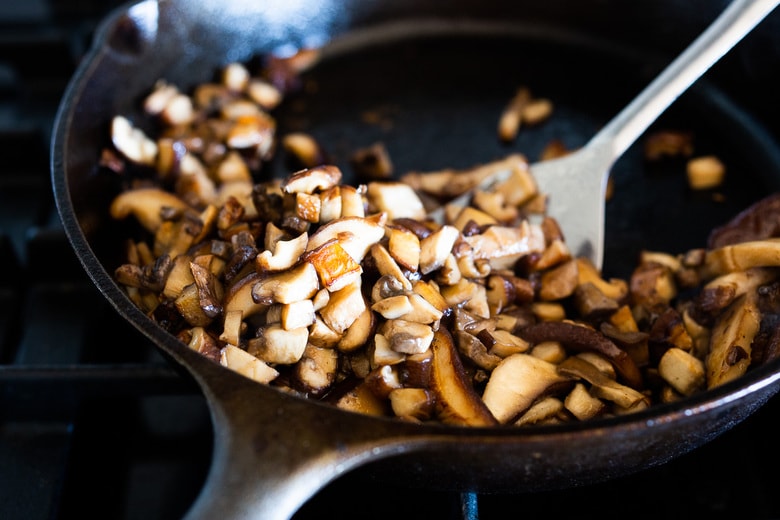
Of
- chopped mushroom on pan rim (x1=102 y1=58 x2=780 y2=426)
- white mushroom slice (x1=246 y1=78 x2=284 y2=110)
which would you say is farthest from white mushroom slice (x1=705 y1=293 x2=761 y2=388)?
white mushroom slice (x1=246 y1=78 x2=284 y2=110)

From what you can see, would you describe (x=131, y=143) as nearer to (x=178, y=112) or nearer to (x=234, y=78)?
(x=178, y=112)

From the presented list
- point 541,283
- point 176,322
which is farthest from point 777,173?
point 176,322

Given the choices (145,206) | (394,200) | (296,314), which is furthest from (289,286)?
(145,206)

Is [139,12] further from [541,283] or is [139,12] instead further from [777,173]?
[777,173]

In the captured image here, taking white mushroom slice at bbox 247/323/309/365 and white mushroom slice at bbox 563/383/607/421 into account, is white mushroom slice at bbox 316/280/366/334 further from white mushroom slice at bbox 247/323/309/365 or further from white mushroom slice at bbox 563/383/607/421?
white mushroom slice at bbox 563/383/607/421

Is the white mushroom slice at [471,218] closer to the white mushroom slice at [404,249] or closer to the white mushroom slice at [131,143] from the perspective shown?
the white mushroom slice at [404,249]

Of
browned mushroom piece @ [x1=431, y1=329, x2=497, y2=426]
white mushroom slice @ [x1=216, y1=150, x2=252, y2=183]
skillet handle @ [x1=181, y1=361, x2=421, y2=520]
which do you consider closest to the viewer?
skillet handle @ [x1=181, y1=361, x2=421, y2=520]

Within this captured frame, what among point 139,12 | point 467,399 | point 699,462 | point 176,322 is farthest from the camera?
point 139,12
